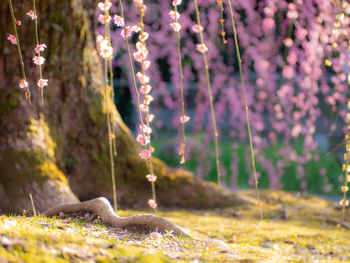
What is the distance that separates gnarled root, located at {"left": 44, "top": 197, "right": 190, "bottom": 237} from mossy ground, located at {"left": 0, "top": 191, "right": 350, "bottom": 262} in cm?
7

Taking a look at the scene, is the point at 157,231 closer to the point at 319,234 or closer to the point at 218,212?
the point at 319,234

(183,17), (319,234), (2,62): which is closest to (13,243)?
(2,62)

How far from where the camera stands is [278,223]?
4.52 meters

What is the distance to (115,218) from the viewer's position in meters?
2.90

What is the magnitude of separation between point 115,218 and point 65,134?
5.46 ft

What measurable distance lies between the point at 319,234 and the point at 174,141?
618 centimetres

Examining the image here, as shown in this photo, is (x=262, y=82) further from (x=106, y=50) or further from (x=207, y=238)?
(x=106, y=50)

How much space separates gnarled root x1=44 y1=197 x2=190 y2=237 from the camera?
2830 millimetres

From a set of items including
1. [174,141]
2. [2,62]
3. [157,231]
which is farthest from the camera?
[174,141]

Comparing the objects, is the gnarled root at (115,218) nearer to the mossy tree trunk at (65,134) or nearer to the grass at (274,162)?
the mossy tree trunk at (65,134)

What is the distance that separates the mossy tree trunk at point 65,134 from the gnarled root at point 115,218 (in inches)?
30.2

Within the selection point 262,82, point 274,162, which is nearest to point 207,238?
point 262,82

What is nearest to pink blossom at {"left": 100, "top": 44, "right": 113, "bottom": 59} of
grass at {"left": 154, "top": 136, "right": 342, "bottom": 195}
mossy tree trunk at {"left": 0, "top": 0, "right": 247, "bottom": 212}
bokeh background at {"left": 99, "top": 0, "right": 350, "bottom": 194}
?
mossy tree trunk at {"left": 0, "top": 0, "right": 247, "bottom": 212}

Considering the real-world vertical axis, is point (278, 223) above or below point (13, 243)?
below
